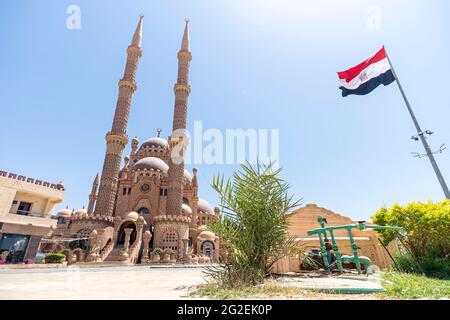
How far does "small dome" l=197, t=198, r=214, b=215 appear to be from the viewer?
152 ft

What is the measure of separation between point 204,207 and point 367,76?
38.3m

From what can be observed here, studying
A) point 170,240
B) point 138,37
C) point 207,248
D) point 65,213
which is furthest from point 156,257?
point 138,37

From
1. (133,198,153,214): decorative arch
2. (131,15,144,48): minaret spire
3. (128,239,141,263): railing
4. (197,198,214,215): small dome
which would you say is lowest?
(128,239,141,263): railing

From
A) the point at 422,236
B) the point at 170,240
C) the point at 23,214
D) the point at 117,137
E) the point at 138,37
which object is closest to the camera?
the point at 422,236

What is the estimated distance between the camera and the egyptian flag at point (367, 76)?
12375 mm

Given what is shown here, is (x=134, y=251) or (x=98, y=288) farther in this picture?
(x=134, y=251)

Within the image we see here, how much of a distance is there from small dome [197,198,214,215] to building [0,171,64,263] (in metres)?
27.5

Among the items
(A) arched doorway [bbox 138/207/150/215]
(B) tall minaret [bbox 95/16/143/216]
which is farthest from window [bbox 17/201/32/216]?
(A) arched doorway [bbox 138/207/150/215]

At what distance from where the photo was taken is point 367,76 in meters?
13.0

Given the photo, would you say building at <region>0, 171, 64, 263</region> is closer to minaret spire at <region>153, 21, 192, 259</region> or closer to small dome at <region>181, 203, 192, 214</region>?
minaret spire at <region>153, 21, 192, 259</region>

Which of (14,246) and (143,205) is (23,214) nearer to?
(14,246)
